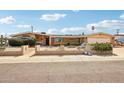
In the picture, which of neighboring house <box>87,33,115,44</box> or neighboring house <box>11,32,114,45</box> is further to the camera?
neighboring house <box>11,32,114,45</box>

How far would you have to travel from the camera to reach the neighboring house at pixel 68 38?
38969mm

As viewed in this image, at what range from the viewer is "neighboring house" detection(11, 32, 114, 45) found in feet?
128

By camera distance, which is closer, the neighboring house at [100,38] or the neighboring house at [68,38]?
the neighboring house at [100,38]

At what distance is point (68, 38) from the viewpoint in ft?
137

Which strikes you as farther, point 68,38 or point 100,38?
point 68,38
